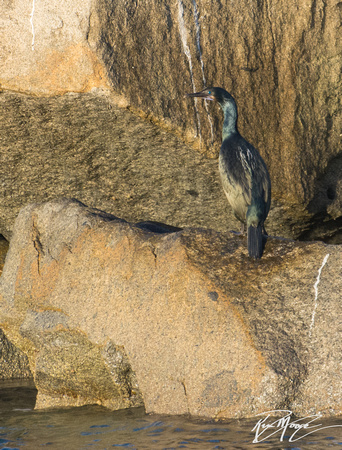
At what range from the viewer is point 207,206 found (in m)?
6.52

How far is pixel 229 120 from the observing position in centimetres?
538

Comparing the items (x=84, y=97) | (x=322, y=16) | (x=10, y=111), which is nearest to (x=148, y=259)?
(x=84, y=97)

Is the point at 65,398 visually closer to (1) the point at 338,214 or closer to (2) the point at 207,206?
(2) the point at 207,206

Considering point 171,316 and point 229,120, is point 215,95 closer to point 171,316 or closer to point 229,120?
point 229,120

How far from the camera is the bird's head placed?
5410 millimetres

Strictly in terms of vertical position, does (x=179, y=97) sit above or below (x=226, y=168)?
above

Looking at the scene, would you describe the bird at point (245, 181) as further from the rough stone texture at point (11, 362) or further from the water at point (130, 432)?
the rough stone texture at point (11, 362)

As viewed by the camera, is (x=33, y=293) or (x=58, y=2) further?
(x=58, y=2)

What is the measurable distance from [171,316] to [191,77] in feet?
8.51

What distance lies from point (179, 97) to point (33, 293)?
2321mm

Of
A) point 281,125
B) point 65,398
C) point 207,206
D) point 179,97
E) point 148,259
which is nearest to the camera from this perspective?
point 148,259

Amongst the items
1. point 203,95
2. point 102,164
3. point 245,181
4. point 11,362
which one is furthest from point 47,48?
point 11,362

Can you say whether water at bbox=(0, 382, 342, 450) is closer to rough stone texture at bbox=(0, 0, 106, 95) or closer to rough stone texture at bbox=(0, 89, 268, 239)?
rough stone texture at bbox=(0, 89, 268, 239)
